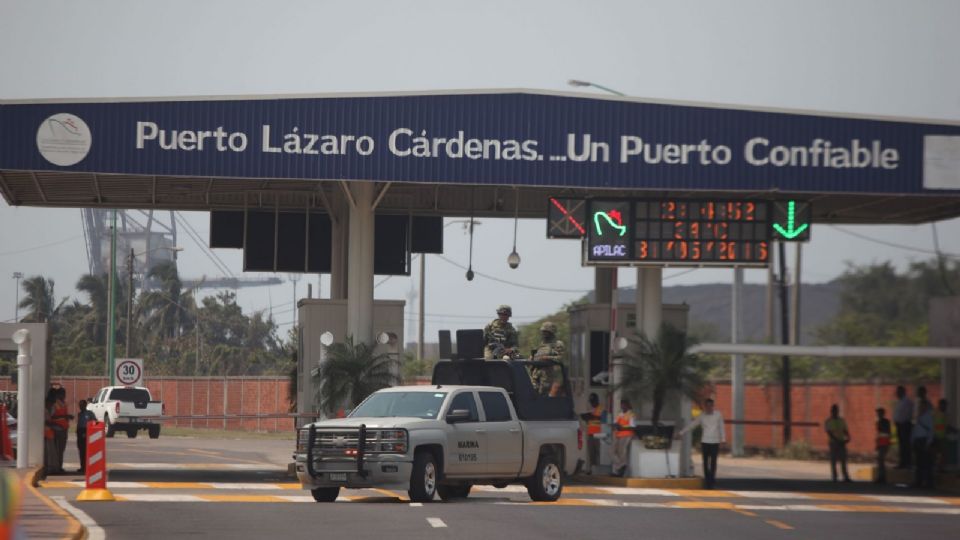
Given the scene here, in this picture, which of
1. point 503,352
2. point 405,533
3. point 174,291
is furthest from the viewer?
point 174,291

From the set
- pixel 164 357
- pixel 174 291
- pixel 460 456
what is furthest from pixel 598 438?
pixel 174 291

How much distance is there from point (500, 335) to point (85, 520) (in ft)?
36.7

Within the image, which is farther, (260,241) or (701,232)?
(260,241)

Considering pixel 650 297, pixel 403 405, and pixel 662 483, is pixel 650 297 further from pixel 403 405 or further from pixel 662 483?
pixel 403 405

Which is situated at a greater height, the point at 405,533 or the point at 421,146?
the point at 421,146

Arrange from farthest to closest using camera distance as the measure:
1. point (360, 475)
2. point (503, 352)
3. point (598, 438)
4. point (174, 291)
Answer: point (174, 291) → point (598, 438) → point (503, 352) → point (360, 475)

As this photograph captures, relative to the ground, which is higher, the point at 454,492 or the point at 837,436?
the point at 837,436

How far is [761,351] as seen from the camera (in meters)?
31.2

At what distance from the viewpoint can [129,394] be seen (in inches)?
2277

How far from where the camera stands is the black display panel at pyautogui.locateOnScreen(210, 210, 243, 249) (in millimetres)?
38219

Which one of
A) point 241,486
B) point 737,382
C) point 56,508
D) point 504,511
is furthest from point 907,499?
point 737,382

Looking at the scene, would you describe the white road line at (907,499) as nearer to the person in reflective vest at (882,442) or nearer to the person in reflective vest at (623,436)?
the person in reflective vest at (882,442)

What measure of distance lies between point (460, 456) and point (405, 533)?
5.48 m

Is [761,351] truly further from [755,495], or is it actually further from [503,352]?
[503,352]
